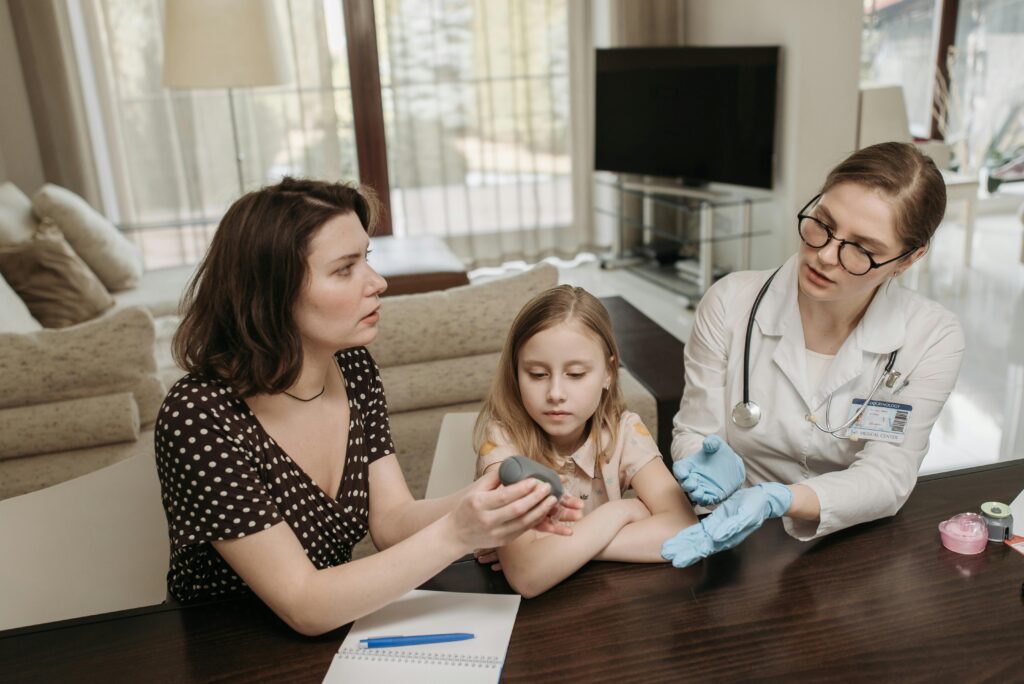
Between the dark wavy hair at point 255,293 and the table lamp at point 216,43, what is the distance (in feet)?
9.56

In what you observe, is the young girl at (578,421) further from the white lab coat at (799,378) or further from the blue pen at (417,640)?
the blue pen at (417,640)

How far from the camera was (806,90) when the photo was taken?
449 cm

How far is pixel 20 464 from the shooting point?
217 centimetres

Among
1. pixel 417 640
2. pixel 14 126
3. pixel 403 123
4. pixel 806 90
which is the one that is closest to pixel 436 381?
pixel 417 640

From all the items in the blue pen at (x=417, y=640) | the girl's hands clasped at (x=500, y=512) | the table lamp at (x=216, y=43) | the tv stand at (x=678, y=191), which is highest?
the table lamp at (x=216, y=43)

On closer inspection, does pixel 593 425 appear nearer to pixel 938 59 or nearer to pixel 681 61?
pixel 681 61

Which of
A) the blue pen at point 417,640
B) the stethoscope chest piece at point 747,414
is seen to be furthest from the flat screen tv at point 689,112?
the blue pen at point 417,640

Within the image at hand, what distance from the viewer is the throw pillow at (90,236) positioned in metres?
3.94

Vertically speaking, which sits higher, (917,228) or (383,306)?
(917,228)

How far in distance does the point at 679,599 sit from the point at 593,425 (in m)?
0.44

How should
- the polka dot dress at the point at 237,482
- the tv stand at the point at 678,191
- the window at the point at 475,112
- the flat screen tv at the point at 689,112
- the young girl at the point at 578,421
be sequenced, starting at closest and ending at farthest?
the polka dot dress at the point at 237,482 → the young girl at the point at 578,421 → the flat screen tv at the point at 689,112 → the tv stand at the point at 678,191 → the window at the point at 475,112

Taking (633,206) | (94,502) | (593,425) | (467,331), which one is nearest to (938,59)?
(633,206)

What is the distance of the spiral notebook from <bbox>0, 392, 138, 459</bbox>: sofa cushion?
4.48 feet

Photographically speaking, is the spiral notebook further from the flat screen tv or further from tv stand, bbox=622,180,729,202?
tv stand, bbox=622,180,729,202
